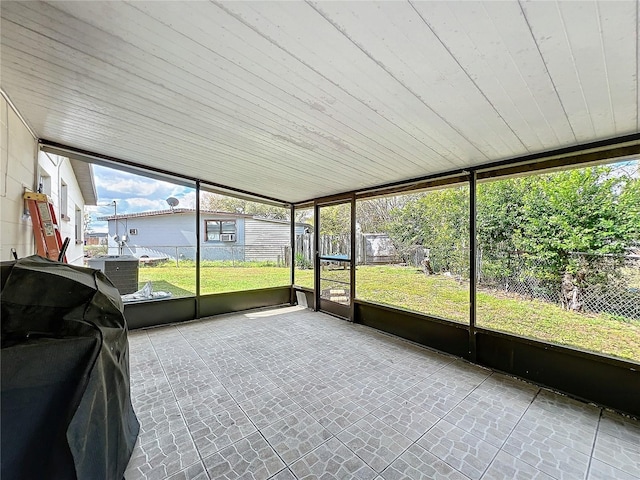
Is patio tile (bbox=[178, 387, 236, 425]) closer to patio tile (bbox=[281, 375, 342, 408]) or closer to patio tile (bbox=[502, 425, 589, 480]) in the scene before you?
patio tile (bbox=[281, 375, 342, 408])

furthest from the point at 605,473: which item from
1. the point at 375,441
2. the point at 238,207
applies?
the point at 238,207

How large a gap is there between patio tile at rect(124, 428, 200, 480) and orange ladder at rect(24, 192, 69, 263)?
2.10 meters

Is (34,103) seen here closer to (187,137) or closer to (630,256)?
(187,137)

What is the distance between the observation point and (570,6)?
41.2 inches

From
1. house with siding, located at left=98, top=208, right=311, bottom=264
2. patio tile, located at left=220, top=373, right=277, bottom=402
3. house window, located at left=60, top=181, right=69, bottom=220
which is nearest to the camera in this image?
patio tile, located at left=220, top=373, right=277, bottom=402

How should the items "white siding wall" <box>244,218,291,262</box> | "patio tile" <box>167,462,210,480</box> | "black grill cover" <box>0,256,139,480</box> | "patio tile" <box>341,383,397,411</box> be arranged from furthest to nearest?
"white siding wall" <box>244,218,291,262</box>, "patio tile" <box>341,383,397,411</box>, "patio tile" <box>167,462,210,480</box>, "black grill cover" <box>0,256,139,480</box>

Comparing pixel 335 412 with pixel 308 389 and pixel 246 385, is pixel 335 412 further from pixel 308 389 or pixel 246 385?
pixel 246 385

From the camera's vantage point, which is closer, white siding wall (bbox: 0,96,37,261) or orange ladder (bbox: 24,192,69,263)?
white siding wall (bbox: 0,96,37,261)

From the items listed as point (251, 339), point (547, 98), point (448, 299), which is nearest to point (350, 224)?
point (448, 299)

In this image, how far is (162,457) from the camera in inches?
66.6

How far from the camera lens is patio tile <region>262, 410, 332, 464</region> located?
5.73ft

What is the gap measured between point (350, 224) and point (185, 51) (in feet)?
11.5

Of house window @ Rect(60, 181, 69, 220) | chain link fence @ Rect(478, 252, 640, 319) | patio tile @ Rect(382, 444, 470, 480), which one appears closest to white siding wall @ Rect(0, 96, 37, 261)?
house window @ Rect(60, 181, 69, 220)

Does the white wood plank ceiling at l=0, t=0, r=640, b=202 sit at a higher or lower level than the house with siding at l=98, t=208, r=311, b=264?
higher
